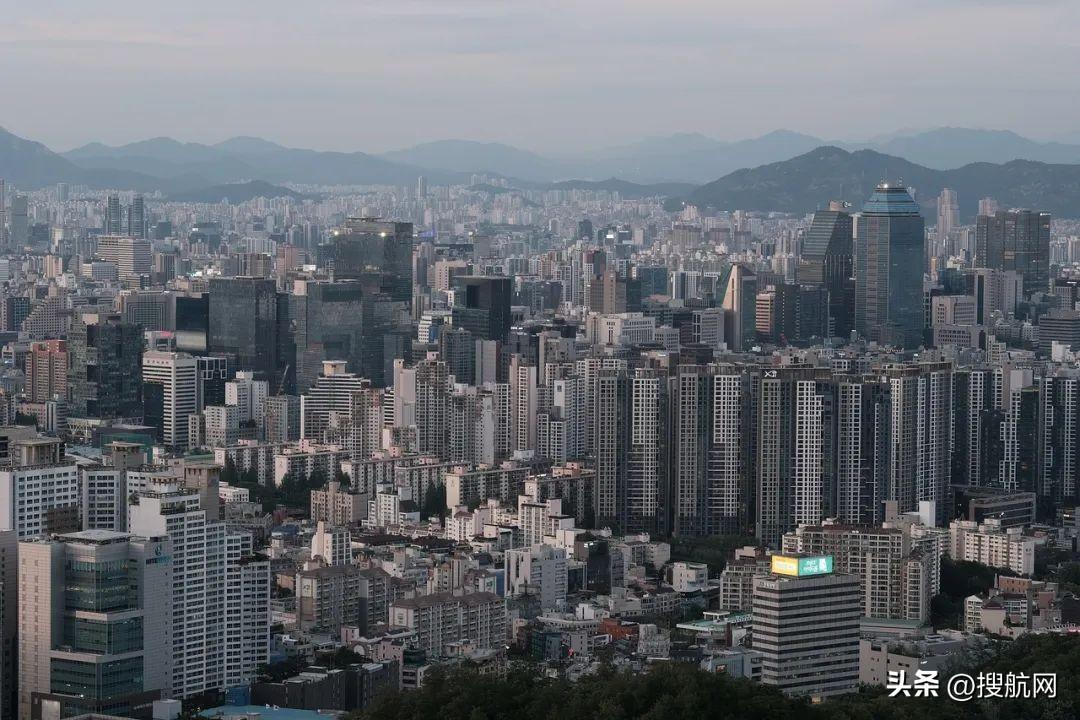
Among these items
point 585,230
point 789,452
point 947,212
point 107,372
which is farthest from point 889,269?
point 585,230

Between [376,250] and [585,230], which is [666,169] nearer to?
[585,230]

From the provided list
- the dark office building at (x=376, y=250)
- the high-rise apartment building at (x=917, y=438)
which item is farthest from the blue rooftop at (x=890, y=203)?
the high-rise apartment building at (x=917, y=438)

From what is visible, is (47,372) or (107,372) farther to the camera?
(47,372)

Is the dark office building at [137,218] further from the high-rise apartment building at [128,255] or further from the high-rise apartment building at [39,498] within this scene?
the high-rise apartment building at [39,498]

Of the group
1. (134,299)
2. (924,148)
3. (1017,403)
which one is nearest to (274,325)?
(134,299)

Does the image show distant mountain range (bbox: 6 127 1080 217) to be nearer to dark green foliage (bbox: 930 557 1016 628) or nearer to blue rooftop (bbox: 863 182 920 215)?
blue rooftop (bbox: 863 182 920 215)

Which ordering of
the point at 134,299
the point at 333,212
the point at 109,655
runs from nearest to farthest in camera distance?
the point at 109,655 → the point at 134,299 → the point at 333,212

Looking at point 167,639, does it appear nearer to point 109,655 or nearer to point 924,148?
point 109,655
